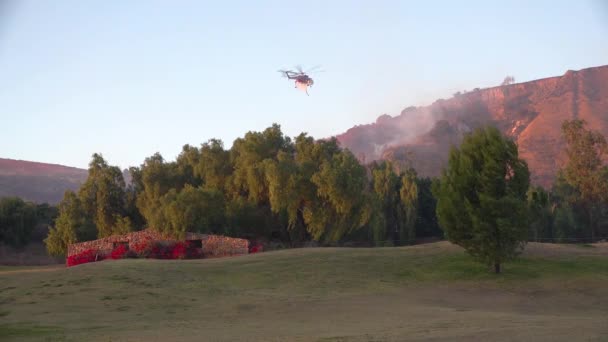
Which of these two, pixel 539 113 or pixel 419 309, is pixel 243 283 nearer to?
pixel 419 309

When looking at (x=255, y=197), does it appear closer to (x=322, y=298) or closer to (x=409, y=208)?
(x=409, y=208)

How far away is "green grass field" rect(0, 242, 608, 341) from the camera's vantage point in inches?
666

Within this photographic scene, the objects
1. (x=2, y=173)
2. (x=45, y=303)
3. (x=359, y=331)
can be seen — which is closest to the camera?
(x=359, y=331)

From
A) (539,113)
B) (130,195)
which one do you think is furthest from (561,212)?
(539,113)

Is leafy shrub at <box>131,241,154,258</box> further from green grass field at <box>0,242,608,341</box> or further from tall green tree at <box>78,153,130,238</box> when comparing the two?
tall green tree at <box>78,153,130,238</box>

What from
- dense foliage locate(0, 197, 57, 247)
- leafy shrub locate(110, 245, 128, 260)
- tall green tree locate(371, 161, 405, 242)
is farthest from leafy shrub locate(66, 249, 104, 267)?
tall green tree locate(371, 161, 405, 242)

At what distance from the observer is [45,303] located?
2452cm

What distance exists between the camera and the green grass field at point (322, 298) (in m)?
16.9

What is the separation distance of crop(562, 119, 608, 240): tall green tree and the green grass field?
3353 cm

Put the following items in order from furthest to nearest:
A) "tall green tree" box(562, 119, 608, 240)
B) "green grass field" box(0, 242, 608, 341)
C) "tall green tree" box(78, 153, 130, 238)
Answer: "tall green tree" box(562, 119, 608, 240)
"tall green tree" box(78, 153, 130, 238)
"green grass field" box(0, 242, 608, 341)

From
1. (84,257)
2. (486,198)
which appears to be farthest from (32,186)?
(486,198)

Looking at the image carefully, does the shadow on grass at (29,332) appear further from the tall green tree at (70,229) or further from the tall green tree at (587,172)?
the tall green tree at (587,172)

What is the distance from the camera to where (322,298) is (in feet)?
85.9

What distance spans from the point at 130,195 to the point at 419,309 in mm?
45125
